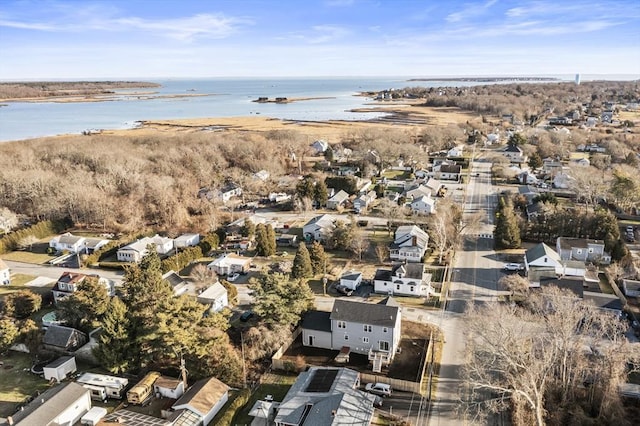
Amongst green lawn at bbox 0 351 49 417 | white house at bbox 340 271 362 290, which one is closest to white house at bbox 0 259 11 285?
green lawn at bbox 0 351 49 417

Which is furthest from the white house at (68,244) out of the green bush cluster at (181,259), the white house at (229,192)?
the white house at (229,192)

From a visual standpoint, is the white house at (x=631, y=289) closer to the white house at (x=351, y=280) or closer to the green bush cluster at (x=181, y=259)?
the white house at (x=351, y=280)

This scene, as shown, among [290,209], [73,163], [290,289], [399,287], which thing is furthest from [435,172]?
[73,163]

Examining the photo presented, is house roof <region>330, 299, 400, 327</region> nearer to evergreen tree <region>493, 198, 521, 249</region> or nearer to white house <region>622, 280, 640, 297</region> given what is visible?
white house <region>622, 280, 640, 297</region>

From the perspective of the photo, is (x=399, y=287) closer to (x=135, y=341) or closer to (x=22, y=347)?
(x=135, y=341)

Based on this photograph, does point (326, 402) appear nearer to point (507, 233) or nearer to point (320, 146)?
point (507, 233)

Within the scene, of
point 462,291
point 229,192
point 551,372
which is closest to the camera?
point 551,372

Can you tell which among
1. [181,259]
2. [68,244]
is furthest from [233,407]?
[68,244]
